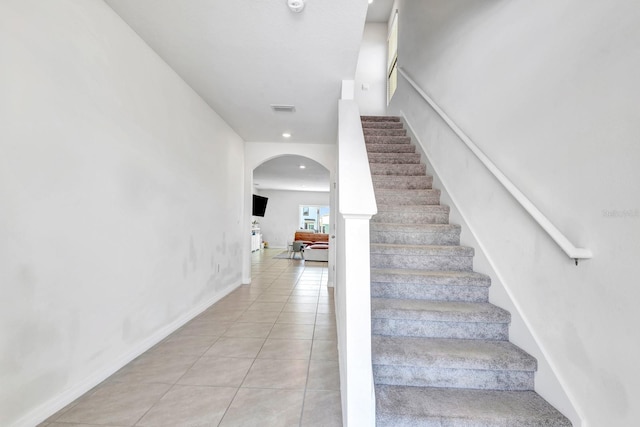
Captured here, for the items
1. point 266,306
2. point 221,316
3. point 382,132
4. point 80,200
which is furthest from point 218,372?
point 382,132

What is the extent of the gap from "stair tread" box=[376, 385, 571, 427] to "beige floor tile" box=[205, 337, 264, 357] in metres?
1.34

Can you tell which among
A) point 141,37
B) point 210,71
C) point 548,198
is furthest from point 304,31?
point 548,198

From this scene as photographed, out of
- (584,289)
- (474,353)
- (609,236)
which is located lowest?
(474,353)

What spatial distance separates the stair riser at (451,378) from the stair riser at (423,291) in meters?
0.58

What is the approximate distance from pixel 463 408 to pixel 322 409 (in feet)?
2.69

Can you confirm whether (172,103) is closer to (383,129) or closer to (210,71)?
(210,71)

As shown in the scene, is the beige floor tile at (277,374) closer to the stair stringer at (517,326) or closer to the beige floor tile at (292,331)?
the beige floor tile at (292,331)

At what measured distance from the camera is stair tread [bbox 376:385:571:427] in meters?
1.36

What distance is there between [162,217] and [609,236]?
3100 millimetres

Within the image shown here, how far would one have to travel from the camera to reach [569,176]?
4.61 feet

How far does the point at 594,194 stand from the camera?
4.17 ft

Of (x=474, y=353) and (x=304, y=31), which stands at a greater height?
(x=304, y=31)

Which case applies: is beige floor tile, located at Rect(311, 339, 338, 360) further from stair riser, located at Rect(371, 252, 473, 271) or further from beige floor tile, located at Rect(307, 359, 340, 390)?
stair riser, located at Rect(371, 252, 473, 271)

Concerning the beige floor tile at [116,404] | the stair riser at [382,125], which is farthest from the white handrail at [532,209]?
the beige floor tile at [116,404]
